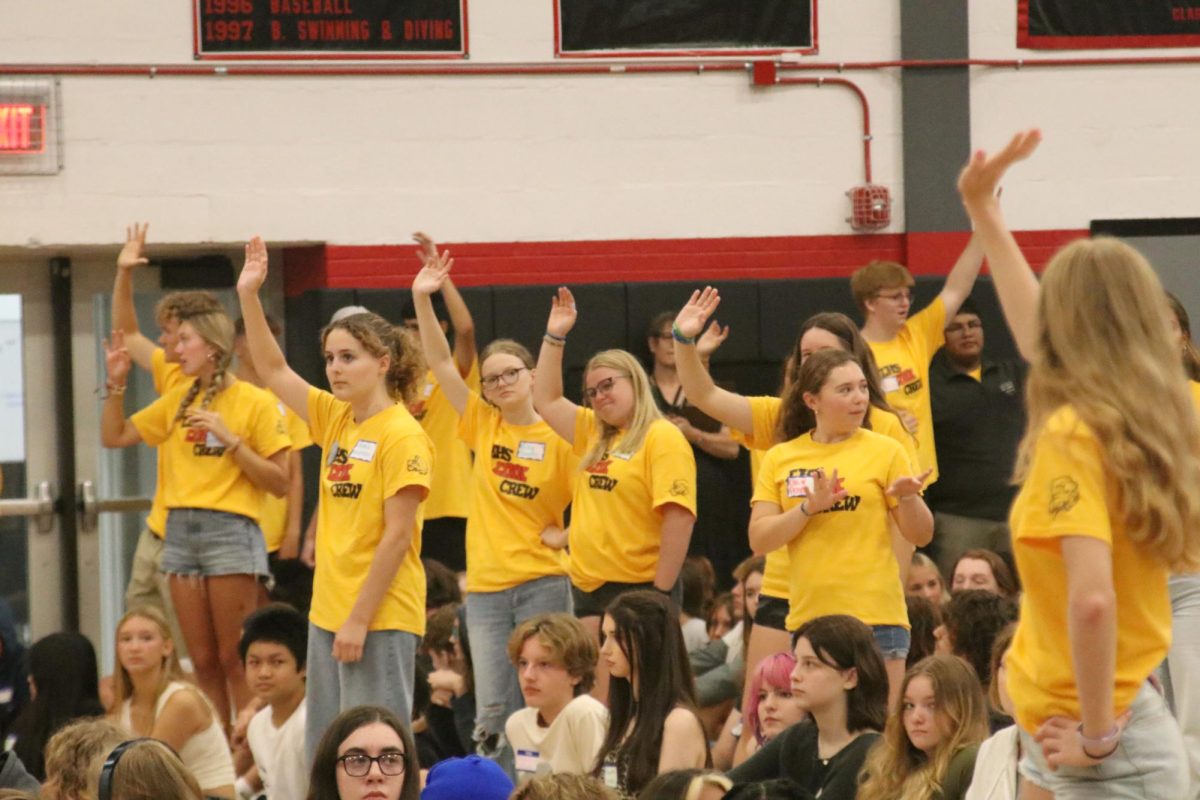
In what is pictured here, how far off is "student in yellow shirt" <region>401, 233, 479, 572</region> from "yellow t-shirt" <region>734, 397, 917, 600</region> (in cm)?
199

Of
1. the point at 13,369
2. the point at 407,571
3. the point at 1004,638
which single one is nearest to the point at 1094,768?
the point at 1004,638

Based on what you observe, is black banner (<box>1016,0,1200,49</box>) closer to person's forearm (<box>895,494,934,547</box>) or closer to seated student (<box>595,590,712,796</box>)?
person's forearm (<box>895,494,934,547</box>)

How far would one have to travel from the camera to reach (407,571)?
5254 millimetres

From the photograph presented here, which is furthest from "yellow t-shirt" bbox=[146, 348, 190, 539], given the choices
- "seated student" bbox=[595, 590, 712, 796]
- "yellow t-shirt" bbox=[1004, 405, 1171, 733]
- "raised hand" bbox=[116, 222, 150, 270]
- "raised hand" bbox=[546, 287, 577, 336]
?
"yellow t-shirt" bbox=[1004, 405, 1171, 733]

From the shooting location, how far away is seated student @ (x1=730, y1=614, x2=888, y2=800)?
14.5ft

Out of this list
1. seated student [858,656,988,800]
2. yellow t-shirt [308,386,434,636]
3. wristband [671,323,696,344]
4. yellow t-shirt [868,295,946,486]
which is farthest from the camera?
yellow t-shirt [868,295,946,486]

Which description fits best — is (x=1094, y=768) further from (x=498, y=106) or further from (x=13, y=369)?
(x=13, y=369)

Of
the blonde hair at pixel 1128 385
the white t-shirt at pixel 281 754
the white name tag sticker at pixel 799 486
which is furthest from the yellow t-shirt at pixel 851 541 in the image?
the blonde hair at pixel 1128 385

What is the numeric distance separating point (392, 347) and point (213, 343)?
163 cm

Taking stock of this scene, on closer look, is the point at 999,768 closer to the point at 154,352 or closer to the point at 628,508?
the point at 628,508

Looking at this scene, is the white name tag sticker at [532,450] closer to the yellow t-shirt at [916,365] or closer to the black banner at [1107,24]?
the yellow t-shirt at [916,365]

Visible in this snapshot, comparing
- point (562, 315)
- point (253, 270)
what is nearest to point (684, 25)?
point (562, 315)

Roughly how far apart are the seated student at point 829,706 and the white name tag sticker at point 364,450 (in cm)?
149

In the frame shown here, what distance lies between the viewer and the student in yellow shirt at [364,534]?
513 cm
